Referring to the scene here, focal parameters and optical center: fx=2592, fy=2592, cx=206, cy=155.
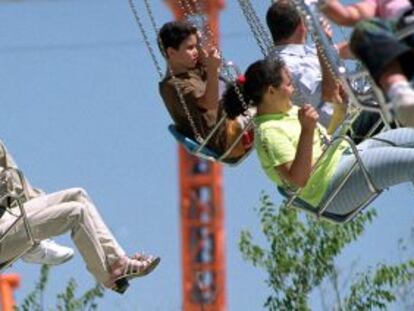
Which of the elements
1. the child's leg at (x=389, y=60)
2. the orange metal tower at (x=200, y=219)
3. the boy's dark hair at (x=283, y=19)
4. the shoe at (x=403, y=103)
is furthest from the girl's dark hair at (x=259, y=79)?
the orange metal tower at (x=200, y=219)

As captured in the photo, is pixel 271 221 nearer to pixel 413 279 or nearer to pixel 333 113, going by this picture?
pixel 413 279

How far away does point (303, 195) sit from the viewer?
13094 millimetres

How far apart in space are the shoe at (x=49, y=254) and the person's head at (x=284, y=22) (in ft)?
5.84

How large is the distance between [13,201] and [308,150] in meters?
1.78

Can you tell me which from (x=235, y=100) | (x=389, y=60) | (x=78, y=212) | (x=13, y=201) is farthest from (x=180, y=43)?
(x=389, y=60)

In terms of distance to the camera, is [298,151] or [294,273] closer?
[298,151]

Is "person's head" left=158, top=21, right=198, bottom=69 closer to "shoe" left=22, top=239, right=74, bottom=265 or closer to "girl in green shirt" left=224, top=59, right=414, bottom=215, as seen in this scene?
"girl in green shirt" left=224, top=59, right=414, bottom=215

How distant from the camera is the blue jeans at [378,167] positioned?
506 inches

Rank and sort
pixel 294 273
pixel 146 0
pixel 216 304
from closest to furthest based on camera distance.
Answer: pixel 146 0, pixel 294 273, pixel 216 304

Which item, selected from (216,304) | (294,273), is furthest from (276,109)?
(216,304)

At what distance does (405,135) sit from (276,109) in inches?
27.9

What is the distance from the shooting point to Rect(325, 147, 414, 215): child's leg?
12844mm

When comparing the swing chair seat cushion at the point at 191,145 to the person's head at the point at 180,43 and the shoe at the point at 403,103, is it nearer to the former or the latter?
the person's head at the point at 180,43

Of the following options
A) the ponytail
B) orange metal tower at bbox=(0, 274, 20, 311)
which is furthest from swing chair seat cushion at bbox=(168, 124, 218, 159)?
orange metal tower at bbox=(0, 274, 20, 311)
